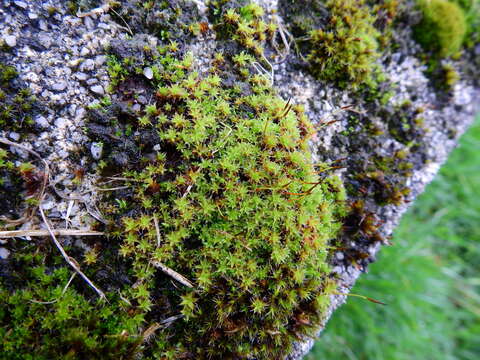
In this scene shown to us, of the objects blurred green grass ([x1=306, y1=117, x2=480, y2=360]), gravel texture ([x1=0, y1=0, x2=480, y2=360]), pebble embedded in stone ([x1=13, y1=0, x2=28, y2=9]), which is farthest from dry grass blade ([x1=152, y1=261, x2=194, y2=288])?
blurred green grass ([x1=306, y1=117, x2=480, y2=360])

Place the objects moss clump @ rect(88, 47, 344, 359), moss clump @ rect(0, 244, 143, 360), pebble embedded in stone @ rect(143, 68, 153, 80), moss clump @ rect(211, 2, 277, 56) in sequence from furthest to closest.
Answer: moss clump @ rect(211, 2, 277, 56) → pebble embedded in stone @ rect(143, 68, 153, 80) → moss clump @ rect(88, 47, 344, 359) → moss clump @ rect(0, 244, 143, 360)

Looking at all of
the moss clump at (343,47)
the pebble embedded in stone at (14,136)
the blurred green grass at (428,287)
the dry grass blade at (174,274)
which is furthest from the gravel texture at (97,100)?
the blurred green grass at (428,287)

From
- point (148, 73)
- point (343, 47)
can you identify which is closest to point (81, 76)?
point (148, 73)

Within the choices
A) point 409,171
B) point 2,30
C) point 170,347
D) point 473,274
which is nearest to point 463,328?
point 473,274

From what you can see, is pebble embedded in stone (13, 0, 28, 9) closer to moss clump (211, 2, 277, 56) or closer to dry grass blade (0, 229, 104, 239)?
moss clump (211, 2, 277, 56)

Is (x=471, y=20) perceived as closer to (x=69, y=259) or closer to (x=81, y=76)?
(x=81, y=76)
